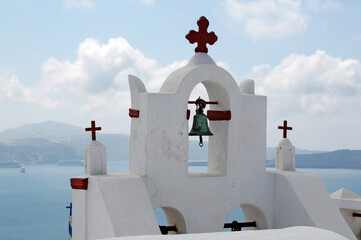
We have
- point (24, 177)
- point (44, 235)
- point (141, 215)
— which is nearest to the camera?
point (141, 215)

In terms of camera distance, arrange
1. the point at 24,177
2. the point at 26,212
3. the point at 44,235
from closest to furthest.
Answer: the point at 44,235 < the point at 26,212 < the point at 24,177

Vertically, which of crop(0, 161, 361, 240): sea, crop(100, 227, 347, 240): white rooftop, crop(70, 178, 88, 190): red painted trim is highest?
crop(70, 178, 88, 190): red painted trim

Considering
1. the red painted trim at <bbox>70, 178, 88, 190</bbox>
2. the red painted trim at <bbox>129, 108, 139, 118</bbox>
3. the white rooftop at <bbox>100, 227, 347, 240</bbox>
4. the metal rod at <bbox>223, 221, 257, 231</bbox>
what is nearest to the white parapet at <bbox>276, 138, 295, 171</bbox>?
the metal rod at <bbox>223, 221, 257, 231</bbox>

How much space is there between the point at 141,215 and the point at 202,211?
1.32 metres

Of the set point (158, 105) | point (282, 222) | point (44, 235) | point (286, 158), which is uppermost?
point (158, 105)

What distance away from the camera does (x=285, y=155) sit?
10898 millimetres

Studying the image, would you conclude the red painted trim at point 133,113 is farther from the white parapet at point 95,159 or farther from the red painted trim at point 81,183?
the red painted trim at point 81,183

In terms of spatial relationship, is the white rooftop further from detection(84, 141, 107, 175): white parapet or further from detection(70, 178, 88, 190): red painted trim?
detection(84, 141, 107, 175): white parapet

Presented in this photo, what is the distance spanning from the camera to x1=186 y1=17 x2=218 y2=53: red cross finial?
32.3 ft

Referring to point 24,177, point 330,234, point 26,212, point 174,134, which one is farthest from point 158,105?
point 24,177

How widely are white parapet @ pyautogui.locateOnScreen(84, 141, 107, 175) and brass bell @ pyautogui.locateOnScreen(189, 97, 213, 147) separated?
1.59 meters

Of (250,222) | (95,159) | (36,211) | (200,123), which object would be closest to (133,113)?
(95,159)

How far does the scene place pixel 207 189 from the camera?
9617mm

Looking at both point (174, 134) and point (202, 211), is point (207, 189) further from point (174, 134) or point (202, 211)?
point (174, 134)
